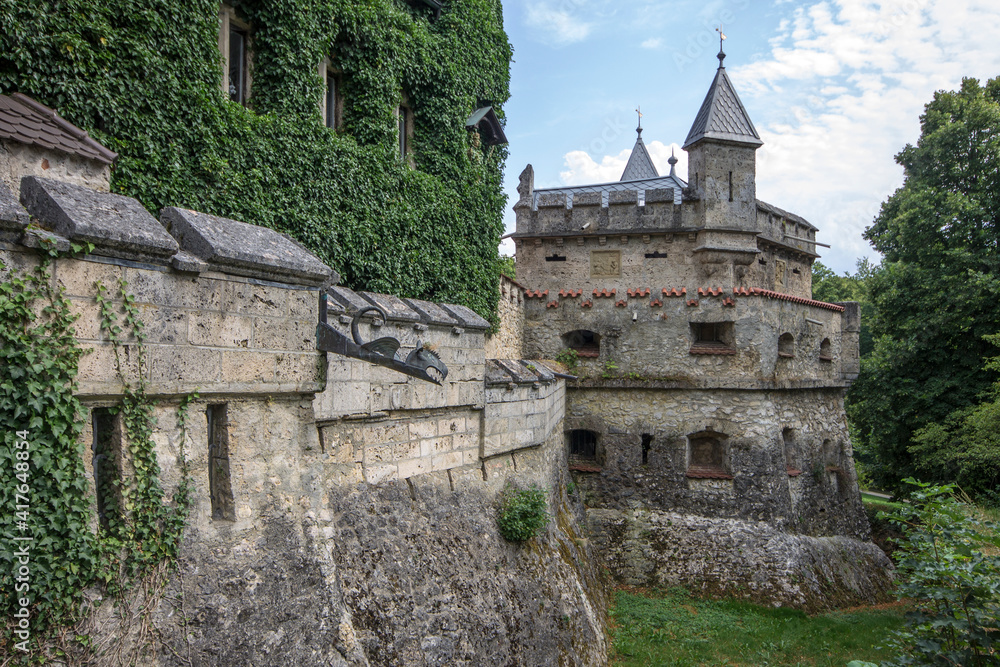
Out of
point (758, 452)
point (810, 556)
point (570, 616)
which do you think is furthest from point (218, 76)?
point (810, 556)

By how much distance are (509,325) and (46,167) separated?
9453 millimetres

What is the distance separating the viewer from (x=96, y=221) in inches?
127

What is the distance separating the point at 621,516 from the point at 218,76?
11.4 meters

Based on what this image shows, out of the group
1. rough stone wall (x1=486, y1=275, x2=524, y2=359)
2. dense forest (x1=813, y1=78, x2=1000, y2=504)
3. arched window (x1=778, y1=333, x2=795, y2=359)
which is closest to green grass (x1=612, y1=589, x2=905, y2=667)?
rough stone wall (x1=486, y1=275, x2=524, y2=359)

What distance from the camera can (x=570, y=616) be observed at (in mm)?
8617

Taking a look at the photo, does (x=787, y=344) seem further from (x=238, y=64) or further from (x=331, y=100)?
(x=238, y=64)

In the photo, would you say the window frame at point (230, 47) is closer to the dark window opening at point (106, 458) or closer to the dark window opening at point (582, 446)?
the dark window opening at point (106, 458)

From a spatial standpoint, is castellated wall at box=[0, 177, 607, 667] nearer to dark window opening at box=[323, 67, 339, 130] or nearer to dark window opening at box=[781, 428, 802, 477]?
dark window opening at box=[323, 67, 339, 130]

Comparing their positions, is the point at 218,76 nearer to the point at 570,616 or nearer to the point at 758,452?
the point at 570,616

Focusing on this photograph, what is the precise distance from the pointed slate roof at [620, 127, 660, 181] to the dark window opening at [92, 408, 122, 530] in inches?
860

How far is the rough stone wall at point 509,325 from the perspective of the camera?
13.0 m

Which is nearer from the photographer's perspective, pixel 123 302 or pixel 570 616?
pixel 123 302

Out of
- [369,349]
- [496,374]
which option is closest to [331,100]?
[496,374]

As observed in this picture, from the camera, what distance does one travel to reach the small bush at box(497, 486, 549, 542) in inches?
310
